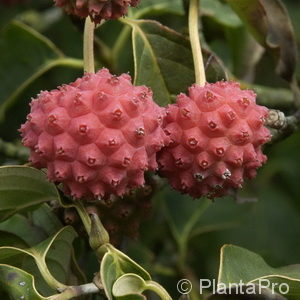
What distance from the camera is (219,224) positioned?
2.68 m

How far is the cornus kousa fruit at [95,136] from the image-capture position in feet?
5.07

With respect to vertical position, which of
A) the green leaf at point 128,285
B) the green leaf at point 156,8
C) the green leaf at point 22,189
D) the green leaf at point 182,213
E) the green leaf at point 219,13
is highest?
the green leaf at point 156,8

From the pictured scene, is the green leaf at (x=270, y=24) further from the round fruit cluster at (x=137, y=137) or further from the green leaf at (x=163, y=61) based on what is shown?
the round fruit cluster at (x=137, y=137)

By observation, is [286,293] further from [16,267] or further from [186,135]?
[16,267]

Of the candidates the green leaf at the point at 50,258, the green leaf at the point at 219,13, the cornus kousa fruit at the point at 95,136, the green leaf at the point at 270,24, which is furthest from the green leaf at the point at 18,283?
the green leaf at the point at 219,13

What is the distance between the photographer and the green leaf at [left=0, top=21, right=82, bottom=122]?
2.34 m

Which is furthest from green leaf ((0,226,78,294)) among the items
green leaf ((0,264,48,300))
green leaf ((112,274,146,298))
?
green leaf ((112,274,146,298))

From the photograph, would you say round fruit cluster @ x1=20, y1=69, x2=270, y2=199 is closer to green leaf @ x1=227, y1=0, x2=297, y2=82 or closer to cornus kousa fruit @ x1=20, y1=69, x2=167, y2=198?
cornus kousa fruit @ x1=20, y1=69, x2=167, y2=198

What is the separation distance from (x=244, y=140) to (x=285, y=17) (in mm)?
410

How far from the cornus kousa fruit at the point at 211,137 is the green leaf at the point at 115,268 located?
0.71 feet

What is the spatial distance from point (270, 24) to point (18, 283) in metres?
0.83

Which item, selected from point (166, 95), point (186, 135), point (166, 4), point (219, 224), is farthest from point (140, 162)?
point (219, 224)

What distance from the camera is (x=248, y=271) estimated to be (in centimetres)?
159

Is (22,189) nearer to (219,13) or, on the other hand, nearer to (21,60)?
(21,60)
